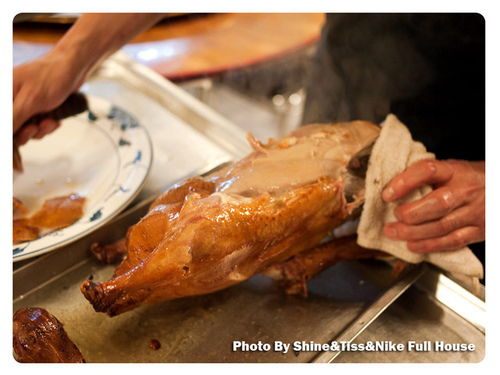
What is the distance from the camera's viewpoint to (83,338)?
81 cm

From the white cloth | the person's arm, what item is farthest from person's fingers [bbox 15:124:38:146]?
the white cloth

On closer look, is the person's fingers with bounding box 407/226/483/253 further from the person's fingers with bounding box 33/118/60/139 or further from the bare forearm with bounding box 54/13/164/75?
the person's fingers with bounding box 33/118/60/139

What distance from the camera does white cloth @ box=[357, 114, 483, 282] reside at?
2.91 feet

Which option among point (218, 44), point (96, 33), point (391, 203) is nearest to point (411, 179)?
point (391, 203)

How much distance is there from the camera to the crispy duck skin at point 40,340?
2.43 ft

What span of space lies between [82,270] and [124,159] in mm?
299

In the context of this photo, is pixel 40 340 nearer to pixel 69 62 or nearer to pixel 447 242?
pixel 69 62

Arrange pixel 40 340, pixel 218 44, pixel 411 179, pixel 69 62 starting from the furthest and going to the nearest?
pixel 218 44 < pixel 69 62 < pixel 411 179 < pixel 40 340

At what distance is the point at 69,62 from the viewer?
43.8 inches

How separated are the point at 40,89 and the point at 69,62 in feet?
0.37

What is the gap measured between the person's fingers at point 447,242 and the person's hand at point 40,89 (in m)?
0.90

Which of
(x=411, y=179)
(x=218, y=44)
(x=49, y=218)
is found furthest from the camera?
(x=218, y=44)

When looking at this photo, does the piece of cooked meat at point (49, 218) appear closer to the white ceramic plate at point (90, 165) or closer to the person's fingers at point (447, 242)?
the white ceramic plate at point (90, 165)
